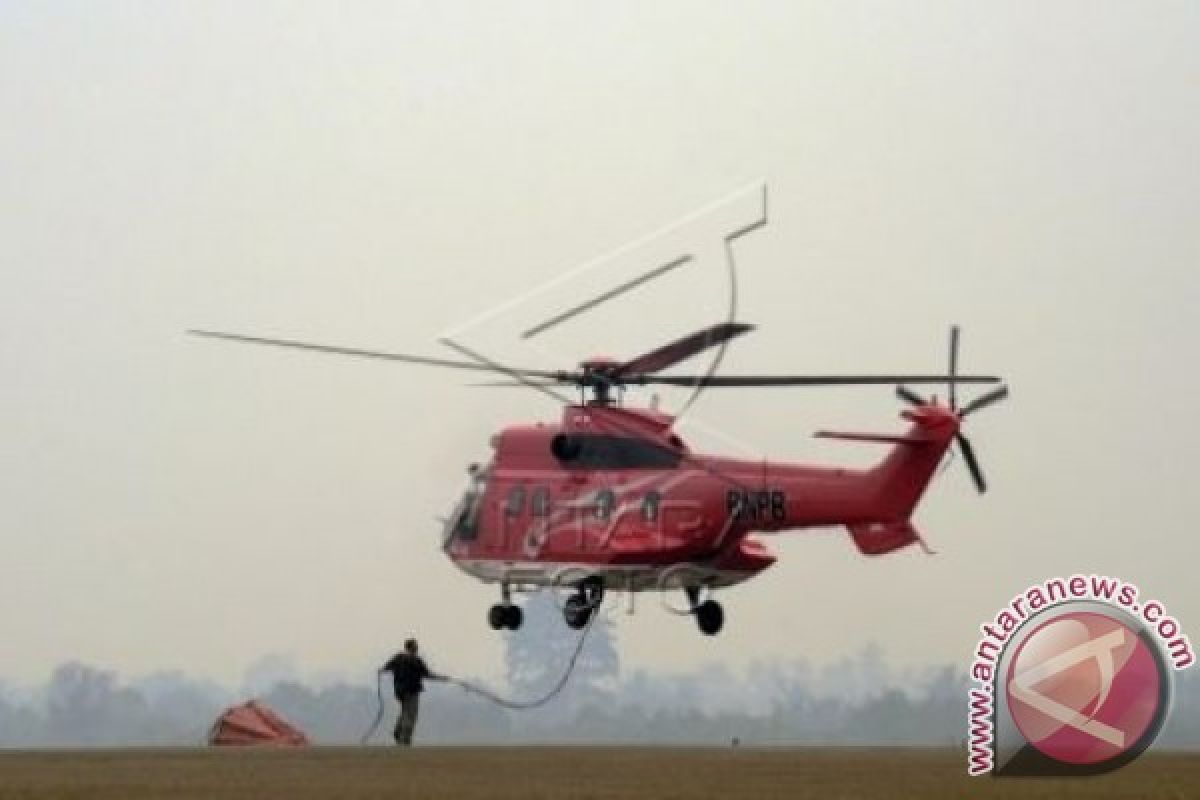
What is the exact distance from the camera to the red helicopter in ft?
219

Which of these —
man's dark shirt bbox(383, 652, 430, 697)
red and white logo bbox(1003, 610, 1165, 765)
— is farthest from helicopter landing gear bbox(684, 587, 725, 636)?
red and white logo bbox(1003, 610, 1165, 765)

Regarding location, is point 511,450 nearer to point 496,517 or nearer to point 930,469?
point 496,517

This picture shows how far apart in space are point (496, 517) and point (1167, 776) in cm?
3727

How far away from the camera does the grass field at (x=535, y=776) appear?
109 ft

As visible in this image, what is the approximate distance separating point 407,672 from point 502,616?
1787cm

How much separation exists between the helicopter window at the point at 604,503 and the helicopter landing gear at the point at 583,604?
2.04m

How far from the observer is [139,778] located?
36938mm

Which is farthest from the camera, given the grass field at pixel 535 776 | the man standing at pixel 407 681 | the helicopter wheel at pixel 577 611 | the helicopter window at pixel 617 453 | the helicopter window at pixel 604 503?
the helicopter wheel at pixel 577 611

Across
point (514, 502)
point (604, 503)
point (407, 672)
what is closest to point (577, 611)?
point (604, 503)

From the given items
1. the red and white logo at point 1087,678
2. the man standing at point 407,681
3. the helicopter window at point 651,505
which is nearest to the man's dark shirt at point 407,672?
the man standing at point 407,681

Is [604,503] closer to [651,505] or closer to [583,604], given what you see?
[651,505]

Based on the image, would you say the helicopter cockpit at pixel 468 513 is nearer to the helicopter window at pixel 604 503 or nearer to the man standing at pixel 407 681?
the helicopter window at pixel 604 503

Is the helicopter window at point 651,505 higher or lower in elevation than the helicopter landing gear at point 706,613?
higher

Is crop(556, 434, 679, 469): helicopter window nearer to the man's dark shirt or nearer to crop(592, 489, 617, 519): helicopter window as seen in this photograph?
crop(592, 489, 617, 519): helicopter window
